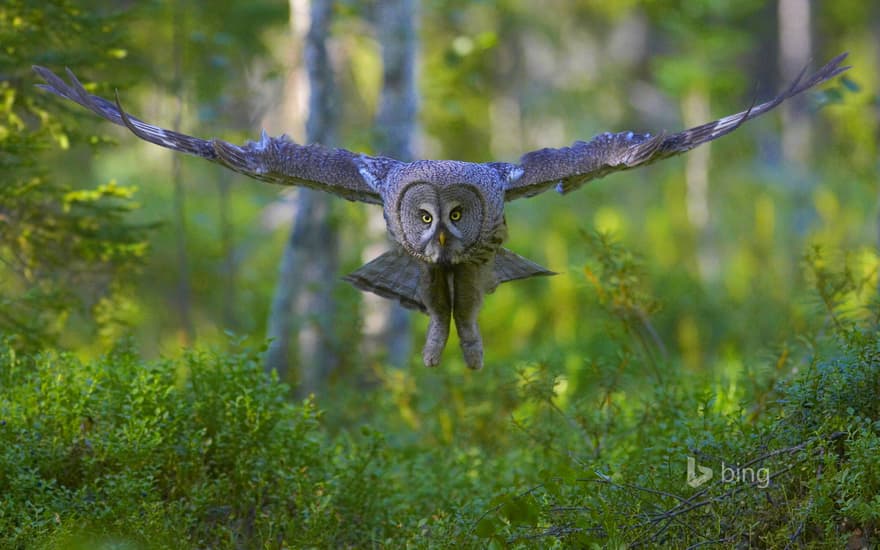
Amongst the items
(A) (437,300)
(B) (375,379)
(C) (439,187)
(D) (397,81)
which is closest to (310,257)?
(B) (375,379)

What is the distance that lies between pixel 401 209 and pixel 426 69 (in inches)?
387

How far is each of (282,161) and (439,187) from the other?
1.11m

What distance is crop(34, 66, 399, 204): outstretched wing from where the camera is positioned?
683 cm

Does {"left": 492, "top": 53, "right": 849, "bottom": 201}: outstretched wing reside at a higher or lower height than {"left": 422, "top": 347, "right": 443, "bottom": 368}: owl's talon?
higher

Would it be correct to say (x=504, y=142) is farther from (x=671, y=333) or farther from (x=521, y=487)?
(x=521, y=487)

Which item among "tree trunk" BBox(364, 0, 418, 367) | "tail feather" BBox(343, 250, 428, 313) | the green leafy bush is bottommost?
the green leafy bush

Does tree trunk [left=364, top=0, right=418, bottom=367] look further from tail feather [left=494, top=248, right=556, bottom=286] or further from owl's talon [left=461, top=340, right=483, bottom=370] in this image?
owl's talon [left=461, top=340, right=483, bottom=370]

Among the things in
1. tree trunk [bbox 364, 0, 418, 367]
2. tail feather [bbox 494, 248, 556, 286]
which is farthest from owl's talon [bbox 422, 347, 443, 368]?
tree trunk [bbox 364, 0, 418, 367]

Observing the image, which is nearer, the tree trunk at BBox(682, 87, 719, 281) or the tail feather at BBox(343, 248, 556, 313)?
the tail feather at BBox(343, 248, 556, 313)

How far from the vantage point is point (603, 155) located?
6625 mm

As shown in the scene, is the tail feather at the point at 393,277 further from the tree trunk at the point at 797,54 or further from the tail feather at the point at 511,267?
the tree trunk at the point at 797,54

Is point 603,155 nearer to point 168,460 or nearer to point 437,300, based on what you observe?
point 437,300

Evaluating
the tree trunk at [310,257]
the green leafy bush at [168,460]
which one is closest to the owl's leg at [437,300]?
the green leafy bush at [168,460]

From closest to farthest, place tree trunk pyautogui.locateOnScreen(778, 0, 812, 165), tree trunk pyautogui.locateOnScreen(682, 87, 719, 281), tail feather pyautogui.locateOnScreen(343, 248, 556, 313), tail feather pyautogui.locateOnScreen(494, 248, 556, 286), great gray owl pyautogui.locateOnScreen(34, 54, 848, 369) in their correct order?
great gray owl pyautogui.locateOnScreen(34, 54, 848, 369)
tail feather pyautogui.locateOnScreen(343, 248, 556, 313)
tail feather pyautogui.locateOnScreen(494, 248, 556, 286)
tree trunk pyautogui.locateOnScreen(682, 87, 719, 281)
tree trunk pyautogui.locateOnScreen(778, 0, 812, 165)
